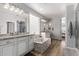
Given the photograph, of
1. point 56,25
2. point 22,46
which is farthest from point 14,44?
point 56,25

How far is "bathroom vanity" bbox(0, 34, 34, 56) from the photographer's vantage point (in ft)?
6.29

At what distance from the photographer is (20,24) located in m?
2.54

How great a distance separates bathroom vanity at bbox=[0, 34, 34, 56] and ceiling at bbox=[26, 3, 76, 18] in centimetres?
91

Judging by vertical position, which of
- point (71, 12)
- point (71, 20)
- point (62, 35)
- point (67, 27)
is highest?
point (71, 12)

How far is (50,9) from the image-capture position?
231 centimetres

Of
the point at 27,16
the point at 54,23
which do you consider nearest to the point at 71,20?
the point at 54,23

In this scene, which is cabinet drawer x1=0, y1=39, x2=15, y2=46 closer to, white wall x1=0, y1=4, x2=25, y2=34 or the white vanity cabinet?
the white vanity cabinet

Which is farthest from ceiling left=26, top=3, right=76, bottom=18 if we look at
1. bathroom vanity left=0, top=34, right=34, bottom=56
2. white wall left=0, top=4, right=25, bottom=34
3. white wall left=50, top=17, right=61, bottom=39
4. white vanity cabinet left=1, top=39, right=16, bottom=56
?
white vanity cabinet left=1, top=39, right=16, bottom=56

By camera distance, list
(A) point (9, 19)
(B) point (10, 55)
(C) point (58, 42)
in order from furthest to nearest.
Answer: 1. (C) point (58, 42)
2. (A) point (9, 19)
3. (B) point (10, 55)

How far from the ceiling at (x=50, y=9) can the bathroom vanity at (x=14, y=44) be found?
0.91 metres

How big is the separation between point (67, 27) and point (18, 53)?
1.42 meters

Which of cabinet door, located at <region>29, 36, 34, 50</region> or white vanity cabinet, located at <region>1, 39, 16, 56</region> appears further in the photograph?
→ cabinet door, located at <region>29, 36, 34, 50</region>

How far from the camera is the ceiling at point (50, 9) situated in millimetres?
2172

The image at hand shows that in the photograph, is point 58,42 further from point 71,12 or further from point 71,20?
point 71,12
